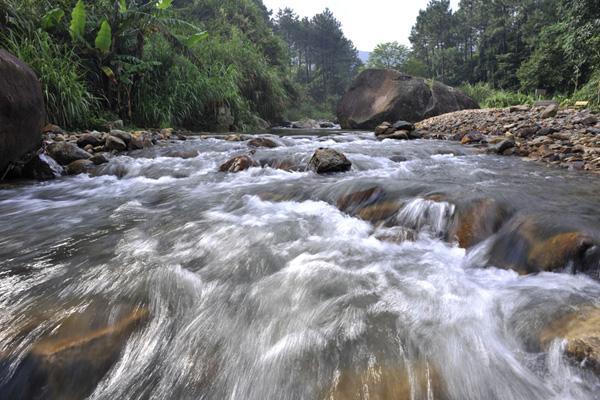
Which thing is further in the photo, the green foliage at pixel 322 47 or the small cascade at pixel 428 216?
the green foliage at pixel 322 47

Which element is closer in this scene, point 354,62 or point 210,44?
point 210,44

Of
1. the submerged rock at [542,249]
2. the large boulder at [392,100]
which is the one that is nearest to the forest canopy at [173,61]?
the large boulder at [392,100]

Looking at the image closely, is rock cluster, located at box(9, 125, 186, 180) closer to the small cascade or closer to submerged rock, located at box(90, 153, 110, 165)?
submerged rock, located at box(90, 153, 110, 165)

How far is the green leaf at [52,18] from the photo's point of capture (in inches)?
294

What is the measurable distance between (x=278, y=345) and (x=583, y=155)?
5.06 m

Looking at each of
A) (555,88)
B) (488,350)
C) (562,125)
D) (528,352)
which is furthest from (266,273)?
(555,88)

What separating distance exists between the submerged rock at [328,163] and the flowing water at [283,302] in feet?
3.88

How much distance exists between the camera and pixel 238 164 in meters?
5.14

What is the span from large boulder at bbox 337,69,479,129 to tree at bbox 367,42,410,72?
28599 mm

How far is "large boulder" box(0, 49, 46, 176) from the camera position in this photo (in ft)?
11.3

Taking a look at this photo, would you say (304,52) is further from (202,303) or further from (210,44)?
(202,303)

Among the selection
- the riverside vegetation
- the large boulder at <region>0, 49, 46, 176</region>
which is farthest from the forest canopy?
the large boulder at <region>0, 49, 46, 176</region>

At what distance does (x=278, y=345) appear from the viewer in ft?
4.90

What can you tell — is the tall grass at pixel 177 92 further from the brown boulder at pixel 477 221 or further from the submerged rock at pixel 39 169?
the brown boulder at pixel 477 221
